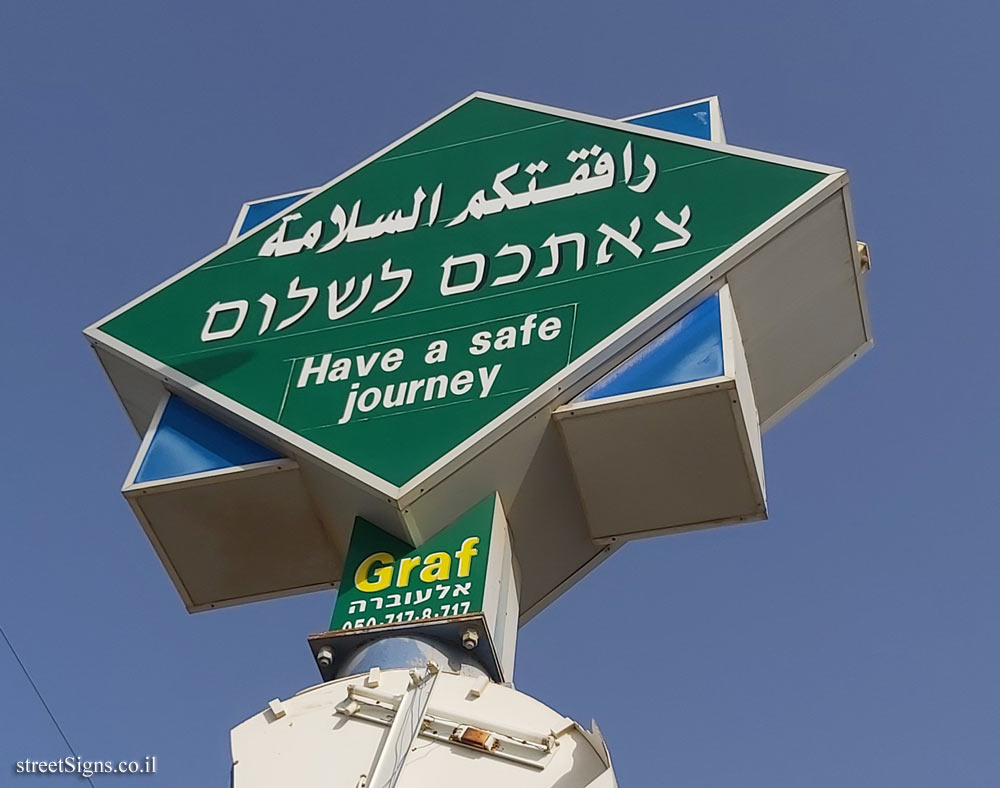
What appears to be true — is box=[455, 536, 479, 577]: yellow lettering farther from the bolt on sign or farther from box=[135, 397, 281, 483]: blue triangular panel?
box=[135, 397, 281, 483]: blue triangular panel

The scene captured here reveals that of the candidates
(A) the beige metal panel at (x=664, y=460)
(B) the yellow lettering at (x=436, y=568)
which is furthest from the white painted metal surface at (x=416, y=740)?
(A) the beige metal panel at (x=664, y=460)

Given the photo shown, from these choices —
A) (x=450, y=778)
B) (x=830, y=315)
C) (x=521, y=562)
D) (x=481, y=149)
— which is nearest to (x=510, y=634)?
(x=521, y=562)

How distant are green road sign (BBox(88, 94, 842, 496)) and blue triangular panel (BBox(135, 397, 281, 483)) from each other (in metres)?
0.16

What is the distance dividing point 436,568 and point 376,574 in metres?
0.35

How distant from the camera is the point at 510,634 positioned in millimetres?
8242

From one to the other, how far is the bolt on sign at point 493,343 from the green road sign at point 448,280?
18 millimetres

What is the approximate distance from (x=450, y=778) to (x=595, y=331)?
2.91 meters

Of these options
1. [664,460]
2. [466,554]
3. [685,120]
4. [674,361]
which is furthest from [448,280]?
[685,120]

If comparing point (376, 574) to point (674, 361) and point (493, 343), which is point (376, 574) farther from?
point (674, 361)

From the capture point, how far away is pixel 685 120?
35.0ft

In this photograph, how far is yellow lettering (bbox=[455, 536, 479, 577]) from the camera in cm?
813

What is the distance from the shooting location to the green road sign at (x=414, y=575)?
312 inches

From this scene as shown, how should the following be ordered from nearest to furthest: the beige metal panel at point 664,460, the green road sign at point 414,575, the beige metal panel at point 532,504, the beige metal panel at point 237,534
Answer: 1. the green road sign at point 414,575
2. the beige metal panel at point 664,460
3. the beige metal panel at point 532,504
4. the beige metal panel at point 237,534

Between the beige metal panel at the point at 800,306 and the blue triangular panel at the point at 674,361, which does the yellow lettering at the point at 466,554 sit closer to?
the blue triangular panel at the point at 674,361
